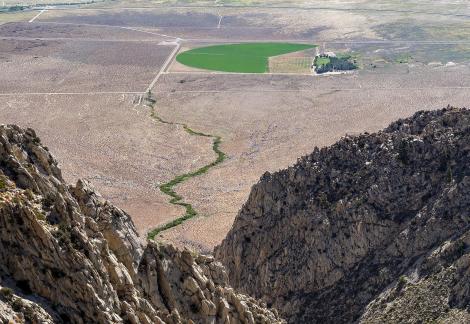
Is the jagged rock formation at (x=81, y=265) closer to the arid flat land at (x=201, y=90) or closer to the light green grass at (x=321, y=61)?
the arid flat land at (x=201, y=90)

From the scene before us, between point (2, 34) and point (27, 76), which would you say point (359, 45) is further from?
point (2, 34)

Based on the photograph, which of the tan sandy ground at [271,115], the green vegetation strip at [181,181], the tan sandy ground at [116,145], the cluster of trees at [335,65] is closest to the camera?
the green vegetation strip at [181,181]

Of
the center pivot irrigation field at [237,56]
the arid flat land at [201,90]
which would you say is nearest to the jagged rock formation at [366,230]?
the arid flat land at [201,90]

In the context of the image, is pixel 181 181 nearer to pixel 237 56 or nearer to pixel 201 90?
pixel 201 90

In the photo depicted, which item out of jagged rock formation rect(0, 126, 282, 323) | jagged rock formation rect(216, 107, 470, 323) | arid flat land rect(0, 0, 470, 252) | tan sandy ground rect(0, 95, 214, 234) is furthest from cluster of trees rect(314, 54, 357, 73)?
jagged rock formation rect(0, 126, 282, 323)

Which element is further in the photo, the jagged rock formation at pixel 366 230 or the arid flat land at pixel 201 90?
the arid flat land at pixel 201 90

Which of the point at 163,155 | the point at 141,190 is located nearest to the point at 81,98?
the point at 163,155

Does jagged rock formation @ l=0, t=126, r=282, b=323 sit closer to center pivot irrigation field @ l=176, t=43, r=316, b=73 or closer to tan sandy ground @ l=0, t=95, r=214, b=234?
tan sandy ground @ l=0, t=95, r=214, b=234
